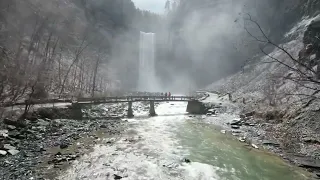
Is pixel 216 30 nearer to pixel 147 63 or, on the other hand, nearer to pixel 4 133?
pixel 147 63

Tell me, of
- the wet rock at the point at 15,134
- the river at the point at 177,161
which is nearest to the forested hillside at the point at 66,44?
the wet rock at the point at 15,134

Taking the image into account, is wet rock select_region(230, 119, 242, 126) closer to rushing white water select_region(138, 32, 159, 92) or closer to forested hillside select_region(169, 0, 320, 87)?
forested hillside select_region(169, 0, 320, 87)

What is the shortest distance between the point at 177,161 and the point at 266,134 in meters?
11.7

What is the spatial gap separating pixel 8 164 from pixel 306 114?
2450 cm

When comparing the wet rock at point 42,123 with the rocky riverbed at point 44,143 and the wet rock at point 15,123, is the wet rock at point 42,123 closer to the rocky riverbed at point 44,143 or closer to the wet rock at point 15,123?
the rocky riverbed at point 44,143

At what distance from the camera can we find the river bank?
16.8m

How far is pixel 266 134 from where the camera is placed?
79.4 ft

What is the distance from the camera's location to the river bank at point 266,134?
16.8m

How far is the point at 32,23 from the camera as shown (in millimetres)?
58219

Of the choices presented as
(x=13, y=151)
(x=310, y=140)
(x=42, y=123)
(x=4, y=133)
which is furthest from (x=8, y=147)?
(x=310, y=140)

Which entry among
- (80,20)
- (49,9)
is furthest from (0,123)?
(80,20)

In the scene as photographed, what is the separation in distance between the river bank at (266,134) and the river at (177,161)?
97 centimetres

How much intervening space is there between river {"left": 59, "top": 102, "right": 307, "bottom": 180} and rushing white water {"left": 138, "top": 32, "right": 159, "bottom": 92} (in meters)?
64.8

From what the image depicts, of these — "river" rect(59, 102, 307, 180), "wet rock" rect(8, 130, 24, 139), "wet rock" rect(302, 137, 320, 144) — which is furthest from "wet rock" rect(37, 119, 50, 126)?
"wet rock" rect(302, 137, 320, 144)
